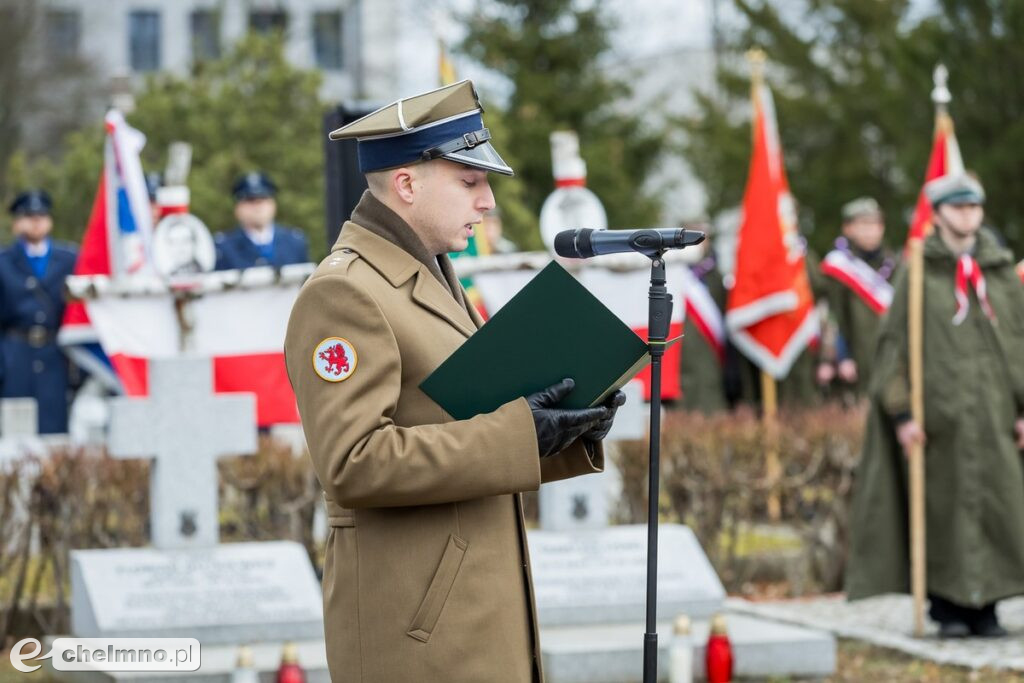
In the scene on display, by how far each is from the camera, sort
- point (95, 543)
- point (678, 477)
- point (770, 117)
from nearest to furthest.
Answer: point (95, 543) < point (678, 477) < point (770, 117)

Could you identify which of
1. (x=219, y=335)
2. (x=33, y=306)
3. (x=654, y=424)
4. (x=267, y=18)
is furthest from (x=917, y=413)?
(x=267, y=18)

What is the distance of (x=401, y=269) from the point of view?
3596mm

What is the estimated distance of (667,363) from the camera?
995 centimetres

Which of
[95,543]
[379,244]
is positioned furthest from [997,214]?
[379,244]

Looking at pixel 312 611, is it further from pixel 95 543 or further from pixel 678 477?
pixel 678 477

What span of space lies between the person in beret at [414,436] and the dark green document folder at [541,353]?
0.15 ft

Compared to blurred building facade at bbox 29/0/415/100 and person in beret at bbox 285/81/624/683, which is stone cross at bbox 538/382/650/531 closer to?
person in beret at bbox 285/81/624/683

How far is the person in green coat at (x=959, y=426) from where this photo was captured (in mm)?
8125

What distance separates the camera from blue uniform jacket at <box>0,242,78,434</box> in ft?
40.9

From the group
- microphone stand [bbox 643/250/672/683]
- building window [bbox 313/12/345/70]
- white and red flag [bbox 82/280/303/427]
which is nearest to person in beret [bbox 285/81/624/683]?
microphone stand [bbox 643/250/672/683]

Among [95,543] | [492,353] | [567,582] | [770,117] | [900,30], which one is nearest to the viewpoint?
[492,353]

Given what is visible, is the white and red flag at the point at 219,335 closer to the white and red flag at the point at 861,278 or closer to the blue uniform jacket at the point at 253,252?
the blue uniform jacket at the point at 253,252

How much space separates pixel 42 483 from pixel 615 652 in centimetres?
306

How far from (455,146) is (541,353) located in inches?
18.8
